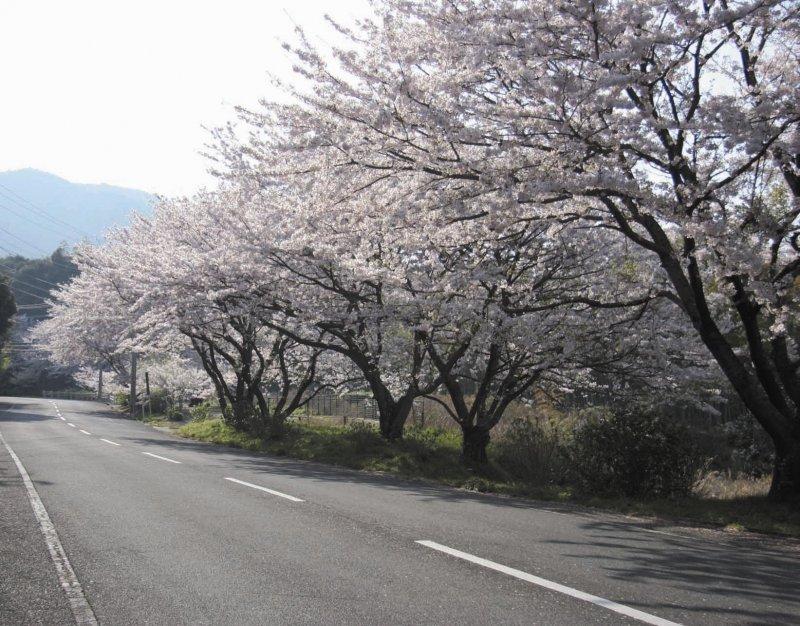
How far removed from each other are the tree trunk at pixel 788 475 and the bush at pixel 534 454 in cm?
372

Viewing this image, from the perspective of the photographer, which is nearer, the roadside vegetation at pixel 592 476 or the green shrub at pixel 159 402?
the roadside vegetation at pixel 592 476

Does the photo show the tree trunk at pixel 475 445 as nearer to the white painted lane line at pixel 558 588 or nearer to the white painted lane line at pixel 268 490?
the white painted lane line at pixel 268 490

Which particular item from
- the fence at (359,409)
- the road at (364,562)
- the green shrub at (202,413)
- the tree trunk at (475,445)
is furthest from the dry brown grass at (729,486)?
the green shrub at (202,413)

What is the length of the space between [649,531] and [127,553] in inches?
230

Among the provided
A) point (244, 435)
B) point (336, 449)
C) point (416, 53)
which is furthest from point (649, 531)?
point (244, 435)

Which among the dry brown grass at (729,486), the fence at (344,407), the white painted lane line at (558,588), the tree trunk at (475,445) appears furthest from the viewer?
the fence at (344,407)

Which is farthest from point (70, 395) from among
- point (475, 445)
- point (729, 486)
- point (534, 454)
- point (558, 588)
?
point (558, 588)

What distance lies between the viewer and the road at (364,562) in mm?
5285

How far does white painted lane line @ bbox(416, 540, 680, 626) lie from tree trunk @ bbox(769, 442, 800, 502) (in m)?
5.92

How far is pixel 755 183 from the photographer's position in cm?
1107

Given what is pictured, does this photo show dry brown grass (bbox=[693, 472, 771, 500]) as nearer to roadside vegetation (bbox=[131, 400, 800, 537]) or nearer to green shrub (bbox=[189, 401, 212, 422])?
roadside vegetation (bbox=[131, 400, 800, 537])

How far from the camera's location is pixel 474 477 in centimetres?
1523

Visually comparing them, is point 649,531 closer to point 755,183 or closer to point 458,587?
point 458,587

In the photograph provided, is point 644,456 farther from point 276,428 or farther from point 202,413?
point 202,413
